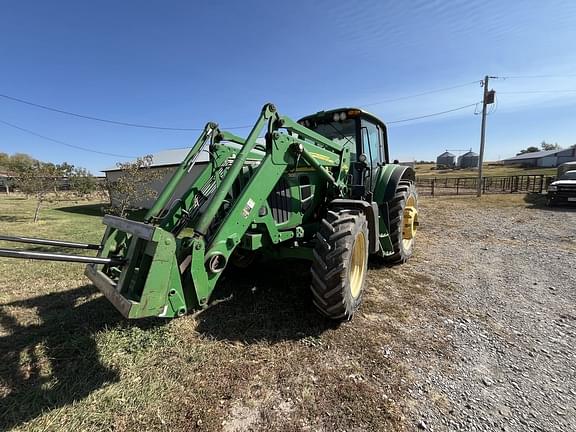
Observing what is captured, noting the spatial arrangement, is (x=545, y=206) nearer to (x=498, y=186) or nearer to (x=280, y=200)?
(x=498, y=186)

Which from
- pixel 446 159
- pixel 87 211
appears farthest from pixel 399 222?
pixel 446 159

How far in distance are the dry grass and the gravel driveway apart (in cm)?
13

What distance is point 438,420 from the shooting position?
212 cm

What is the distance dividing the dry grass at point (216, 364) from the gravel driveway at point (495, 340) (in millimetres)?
132

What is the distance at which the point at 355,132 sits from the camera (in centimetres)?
462

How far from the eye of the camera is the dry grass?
2.12m

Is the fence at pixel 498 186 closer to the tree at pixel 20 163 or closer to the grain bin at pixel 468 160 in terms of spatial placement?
the tree at pixel 20 163

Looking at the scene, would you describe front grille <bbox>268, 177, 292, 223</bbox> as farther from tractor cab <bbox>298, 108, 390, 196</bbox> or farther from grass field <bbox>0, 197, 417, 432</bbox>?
tractor cab <bbox>298, 108, 390, 196</bbox>

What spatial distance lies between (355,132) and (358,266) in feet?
6.98

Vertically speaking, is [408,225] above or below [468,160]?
below

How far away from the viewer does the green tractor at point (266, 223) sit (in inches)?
92.1

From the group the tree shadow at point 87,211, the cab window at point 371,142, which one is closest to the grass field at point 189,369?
the cab window at point 371,142

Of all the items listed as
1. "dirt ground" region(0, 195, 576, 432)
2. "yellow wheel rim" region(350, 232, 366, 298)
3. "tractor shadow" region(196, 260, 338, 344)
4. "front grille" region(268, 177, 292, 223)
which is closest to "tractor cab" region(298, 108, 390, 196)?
"yellow wheel rim" region(350, 232, 366, 298)

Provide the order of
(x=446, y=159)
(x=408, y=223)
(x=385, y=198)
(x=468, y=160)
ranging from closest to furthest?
(x=385, y=198)
(x=408, y=223)
(x=468, y=160)
(x=446, y=159)
